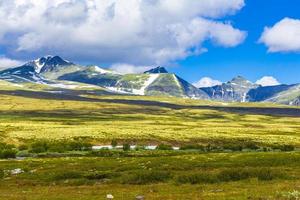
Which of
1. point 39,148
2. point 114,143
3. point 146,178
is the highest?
point 146,178

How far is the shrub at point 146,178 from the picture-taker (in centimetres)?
5547

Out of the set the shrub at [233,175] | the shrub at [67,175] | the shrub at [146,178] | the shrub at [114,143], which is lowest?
the shrub at [114,143]

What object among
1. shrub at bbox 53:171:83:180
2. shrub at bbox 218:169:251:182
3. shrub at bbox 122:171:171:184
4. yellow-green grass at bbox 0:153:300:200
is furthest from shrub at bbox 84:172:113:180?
shrub at bbox 218:169:251:182

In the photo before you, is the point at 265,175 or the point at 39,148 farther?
the point at 39,148

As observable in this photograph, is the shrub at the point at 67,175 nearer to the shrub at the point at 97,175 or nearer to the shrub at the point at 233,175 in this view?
the shrub at the point at 97,175

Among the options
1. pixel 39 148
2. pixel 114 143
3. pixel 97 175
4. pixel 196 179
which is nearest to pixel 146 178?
pixel 196 179

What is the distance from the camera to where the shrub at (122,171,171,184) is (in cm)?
5547

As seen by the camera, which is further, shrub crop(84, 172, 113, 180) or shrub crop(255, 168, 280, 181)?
shrub crop(84, 172, 113, 180)

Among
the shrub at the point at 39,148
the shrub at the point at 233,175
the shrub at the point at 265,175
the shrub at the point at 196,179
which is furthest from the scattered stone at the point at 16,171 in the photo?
the shrub at the point at 39,148

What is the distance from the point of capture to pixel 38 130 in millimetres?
153750

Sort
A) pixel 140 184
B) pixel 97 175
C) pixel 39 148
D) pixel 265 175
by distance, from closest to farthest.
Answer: pixel 140 184 < pixel 265 175 < pixel 97 175 < pixel 39 148

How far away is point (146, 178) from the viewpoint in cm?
5622

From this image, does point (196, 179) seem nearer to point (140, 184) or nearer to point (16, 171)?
point (140, 184)

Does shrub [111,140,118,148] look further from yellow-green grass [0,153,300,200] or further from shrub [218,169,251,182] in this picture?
shrub [218,169,251,182]
